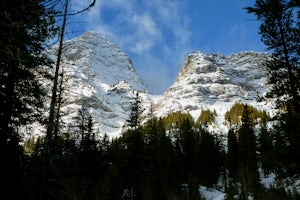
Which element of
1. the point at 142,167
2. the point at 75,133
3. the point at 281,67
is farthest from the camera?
the point at 142,167

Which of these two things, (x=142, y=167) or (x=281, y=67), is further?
(x=142, y=167)

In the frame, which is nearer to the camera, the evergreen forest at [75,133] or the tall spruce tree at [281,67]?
the evergreen forest at [75,133]

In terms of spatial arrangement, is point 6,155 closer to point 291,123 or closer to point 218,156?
point 291,123

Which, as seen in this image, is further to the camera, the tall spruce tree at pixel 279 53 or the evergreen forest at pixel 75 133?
the tall spruce tree at pixel 279 53

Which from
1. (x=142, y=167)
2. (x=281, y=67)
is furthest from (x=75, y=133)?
(x=281, y=67)

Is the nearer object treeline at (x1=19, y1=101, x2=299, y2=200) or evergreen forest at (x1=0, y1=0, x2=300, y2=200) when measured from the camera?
evergreen forest at (x1=0, y1=0, x2=300, y2=200)

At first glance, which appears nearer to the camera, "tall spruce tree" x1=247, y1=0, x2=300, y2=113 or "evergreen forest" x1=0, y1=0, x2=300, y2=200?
"evergreen forest" x1=0, y1=0, x2=300, y2=200

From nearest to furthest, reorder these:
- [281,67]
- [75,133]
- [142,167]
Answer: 1. [281,67]
2. [75,133]
3. [142,167]

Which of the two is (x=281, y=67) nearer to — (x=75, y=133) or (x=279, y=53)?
(x=279, y=53)

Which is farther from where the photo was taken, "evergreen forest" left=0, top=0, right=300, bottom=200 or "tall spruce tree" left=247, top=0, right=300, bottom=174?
"tall spruce tree" left=247, top=0, right=300, bottom=174

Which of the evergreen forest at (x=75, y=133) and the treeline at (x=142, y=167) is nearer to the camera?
the evergreen forest at (x=75, y=133)

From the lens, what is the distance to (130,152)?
3123 cm

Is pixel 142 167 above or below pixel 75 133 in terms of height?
below

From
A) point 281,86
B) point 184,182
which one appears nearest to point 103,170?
point 184,182
